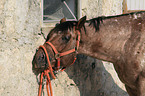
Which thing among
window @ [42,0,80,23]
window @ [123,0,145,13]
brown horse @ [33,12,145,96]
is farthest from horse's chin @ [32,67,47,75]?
window @ [123,0,145,13]

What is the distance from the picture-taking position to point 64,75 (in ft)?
8.84

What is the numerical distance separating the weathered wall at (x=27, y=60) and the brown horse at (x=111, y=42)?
17 centimetres

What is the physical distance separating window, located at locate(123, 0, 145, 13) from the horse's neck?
1.44 meters

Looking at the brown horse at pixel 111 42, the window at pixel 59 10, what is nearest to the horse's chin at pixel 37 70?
the brown horse at pixel 111 42

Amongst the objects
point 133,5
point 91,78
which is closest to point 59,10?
point 91,78

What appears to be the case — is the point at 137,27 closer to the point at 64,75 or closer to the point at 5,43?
the point at 64,75

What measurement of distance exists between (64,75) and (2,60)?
37.4 inches

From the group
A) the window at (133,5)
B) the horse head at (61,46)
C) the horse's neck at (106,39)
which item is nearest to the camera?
the horse head at (61,46)

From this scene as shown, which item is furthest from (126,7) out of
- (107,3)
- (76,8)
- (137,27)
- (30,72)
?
(30,72)

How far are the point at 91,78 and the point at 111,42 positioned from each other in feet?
2.75

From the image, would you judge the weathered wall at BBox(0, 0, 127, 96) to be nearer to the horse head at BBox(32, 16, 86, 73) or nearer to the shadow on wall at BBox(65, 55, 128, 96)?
the shadow on wall at BBox(65, 55, 128, 96)

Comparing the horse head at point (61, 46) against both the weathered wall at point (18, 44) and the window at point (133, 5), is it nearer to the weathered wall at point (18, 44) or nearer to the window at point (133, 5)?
the weathered wall at point (18, 44)

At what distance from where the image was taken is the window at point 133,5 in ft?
12.1

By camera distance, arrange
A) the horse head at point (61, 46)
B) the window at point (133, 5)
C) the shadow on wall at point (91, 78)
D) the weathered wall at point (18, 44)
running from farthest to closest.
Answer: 1. the window at point (133, 5)
2. the shadow on wall at point (91, 78)
3. the horse head at point (61, 46)
4. the weathered wall at point (18, 44)
